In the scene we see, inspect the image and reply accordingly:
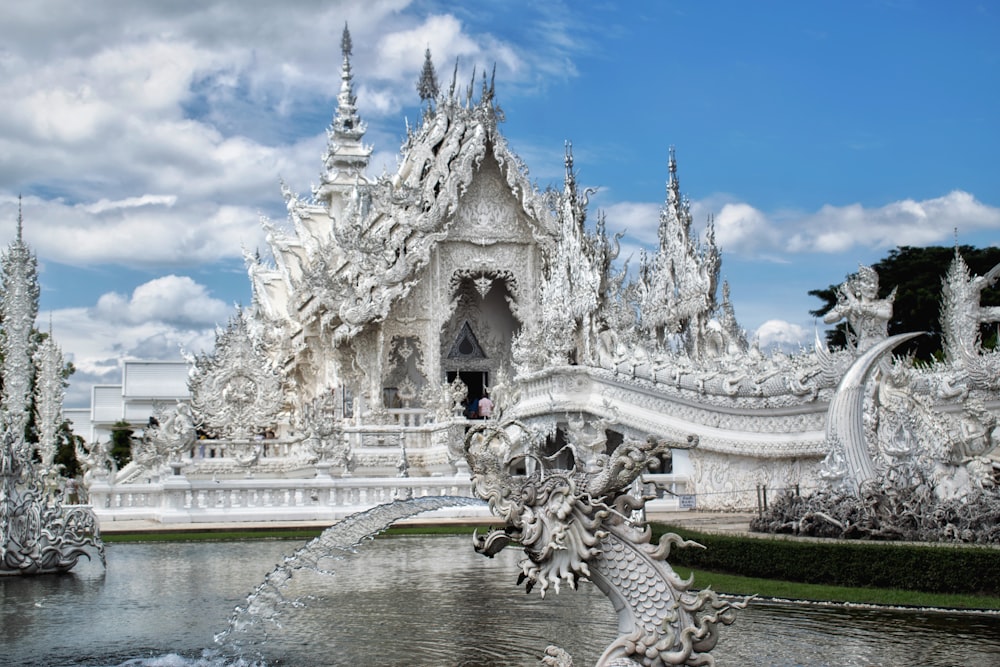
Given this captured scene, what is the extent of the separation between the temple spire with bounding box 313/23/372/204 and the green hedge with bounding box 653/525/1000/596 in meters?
24.9

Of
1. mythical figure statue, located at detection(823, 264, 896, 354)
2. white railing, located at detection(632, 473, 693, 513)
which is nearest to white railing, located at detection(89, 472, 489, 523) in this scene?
white railing, located at detection(632, 473, 693, 513)

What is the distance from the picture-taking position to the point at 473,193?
25.9 m

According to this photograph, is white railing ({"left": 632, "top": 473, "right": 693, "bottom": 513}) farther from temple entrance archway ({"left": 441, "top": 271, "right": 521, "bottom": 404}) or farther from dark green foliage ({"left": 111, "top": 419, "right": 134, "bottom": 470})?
dark green foliage ({"left": 111, "top": 419, "right": 134, "bottom": 470})

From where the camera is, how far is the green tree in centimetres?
3219

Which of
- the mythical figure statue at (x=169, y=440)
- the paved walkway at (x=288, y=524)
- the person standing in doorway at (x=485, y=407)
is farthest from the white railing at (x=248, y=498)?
the person standing in doorway at (x=485, y=407)

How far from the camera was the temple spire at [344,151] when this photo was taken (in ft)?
112

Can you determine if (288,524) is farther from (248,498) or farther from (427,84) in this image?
(427,84)

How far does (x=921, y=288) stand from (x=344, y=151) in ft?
56.0

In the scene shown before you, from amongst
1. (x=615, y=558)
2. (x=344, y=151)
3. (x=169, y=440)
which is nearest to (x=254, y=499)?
(x=169, y=440)

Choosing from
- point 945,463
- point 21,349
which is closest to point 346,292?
point 21,349

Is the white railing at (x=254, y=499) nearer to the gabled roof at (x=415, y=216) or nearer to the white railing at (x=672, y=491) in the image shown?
the white railing at (x=672, y=491)

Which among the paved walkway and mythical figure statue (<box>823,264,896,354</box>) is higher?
mythical figure statue (<box>823,264,896,354</box>)

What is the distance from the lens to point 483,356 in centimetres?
2747

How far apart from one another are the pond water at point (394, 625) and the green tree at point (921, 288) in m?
23.4
